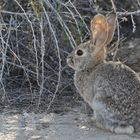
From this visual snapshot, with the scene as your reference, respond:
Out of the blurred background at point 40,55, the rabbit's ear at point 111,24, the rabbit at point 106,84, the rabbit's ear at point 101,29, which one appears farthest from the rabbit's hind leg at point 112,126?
the rabbit's ear at point 111,24

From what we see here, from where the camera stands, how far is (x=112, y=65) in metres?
5.72

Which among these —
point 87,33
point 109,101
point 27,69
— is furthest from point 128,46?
point 109,101

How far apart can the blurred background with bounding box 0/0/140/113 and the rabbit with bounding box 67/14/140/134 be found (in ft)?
0.95

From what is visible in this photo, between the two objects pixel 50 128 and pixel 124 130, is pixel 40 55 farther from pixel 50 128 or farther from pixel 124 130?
pixel 124 130

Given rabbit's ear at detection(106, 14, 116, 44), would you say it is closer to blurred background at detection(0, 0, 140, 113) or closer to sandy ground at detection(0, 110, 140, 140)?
blurred background at detection(0, 0, 140, 113)

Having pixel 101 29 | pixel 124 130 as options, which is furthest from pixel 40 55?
pixel 124 130

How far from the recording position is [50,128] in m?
5.59

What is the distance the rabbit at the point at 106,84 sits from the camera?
543 centimetres

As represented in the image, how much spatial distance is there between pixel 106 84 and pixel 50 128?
68 cm

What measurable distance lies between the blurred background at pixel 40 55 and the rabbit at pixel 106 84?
29 cm

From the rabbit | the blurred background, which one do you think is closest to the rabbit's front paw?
the rabbit

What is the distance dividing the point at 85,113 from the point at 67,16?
1285mm

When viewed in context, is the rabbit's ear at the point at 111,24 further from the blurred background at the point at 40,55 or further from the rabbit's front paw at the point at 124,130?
the rabbit's front paw at the point at 124,130

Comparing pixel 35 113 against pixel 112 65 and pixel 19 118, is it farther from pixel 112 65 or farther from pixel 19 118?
pixel 112 65
